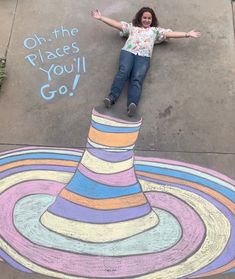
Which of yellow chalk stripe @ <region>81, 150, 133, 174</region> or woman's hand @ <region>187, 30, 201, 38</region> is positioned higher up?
woman's hand @ <region>187, 30, 201, 38</region>

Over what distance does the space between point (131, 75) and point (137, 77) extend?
0.40 ft

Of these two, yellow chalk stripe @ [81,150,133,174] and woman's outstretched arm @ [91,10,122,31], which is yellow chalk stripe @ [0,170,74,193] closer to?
yellow chalk stripe @ [81,150,133,174]

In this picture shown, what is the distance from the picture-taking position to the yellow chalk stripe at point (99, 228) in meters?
4.08

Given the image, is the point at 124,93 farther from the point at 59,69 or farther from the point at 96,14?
the point at 96,14

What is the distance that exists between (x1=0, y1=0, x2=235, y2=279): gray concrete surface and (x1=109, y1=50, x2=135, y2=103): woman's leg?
0.37ft

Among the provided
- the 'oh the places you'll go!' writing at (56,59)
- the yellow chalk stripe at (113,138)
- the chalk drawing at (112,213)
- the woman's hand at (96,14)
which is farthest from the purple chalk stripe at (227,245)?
the woman's hand at (96,14)

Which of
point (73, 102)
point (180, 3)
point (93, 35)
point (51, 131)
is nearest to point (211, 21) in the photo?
point (180, 3)

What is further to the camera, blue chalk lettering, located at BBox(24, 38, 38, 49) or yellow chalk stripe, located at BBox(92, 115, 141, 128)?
blue chalk lettering, located at BBox(24, 38, 38, 49)

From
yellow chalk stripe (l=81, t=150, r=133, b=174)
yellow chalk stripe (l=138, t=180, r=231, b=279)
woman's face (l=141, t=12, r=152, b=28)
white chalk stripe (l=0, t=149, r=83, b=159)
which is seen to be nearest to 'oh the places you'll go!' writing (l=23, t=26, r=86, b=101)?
white chalk stripe (l=0, t=149, r=83, b=159)

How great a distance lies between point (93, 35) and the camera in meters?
5.82

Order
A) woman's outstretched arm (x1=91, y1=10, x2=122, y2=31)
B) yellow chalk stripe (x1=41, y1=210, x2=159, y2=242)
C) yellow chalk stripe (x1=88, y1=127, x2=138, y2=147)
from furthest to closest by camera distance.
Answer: woman's outstretched arm (x1=91, y1=10, x2=122, y2=31) → yellow chalk stripe (x1=88, y1=127, x2=138, y2=147) → yellow chalk stripe (x1=41, y1=210, x2=159, y2=242)

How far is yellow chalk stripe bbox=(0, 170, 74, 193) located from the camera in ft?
14.8

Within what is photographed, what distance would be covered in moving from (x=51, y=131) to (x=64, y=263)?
1.58 meters

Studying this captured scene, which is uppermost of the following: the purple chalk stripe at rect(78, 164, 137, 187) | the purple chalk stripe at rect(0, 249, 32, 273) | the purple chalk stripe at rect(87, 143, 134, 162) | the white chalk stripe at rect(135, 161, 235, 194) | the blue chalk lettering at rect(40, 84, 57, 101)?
the blue chalk lettering at rect(40, 84, 57, 101)
